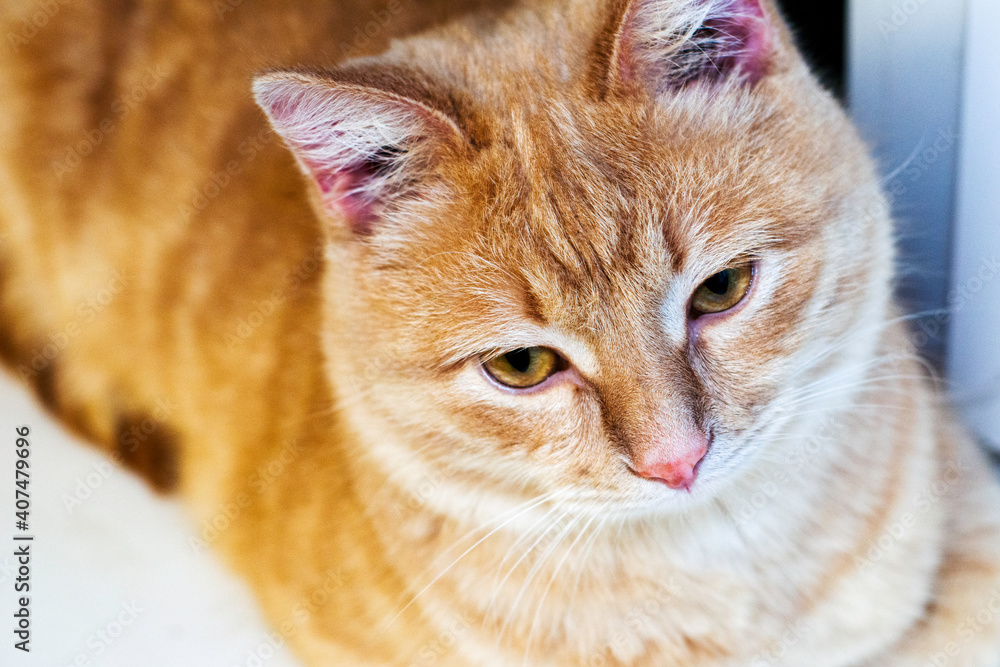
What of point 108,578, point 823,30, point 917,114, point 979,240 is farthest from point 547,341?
point 823,30

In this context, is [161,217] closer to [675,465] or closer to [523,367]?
[523,367]

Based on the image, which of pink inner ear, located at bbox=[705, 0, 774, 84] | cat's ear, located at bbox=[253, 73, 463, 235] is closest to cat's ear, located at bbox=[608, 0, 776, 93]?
pink inner ear, located at bbox=[705, 0, 774, 84]

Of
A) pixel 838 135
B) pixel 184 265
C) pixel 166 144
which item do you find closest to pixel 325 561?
pixel 184 265

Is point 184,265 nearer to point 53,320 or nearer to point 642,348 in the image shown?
point 53,320

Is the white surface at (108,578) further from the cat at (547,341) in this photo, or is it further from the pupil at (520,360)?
the pupil at (520,360)

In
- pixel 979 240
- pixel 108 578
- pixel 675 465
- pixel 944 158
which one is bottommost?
pixel 108 578

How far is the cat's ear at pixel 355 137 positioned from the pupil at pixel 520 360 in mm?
310

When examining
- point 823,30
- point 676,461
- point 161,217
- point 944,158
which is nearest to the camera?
point 676,461

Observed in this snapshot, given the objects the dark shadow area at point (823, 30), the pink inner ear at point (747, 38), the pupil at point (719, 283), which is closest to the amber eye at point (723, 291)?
the pupil at point (719, 283)

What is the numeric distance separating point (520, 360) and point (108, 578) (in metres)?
1.25

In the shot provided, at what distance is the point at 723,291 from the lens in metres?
1.36

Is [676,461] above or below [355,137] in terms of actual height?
below

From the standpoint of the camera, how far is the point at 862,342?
5.07 ft

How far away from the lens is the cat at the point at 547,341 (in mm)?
1304
